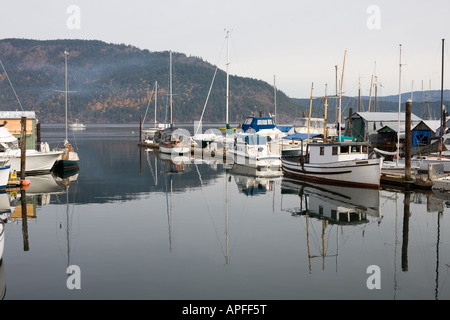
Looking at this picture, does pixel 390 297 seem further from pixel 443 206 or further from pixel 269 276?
pixel 443 206

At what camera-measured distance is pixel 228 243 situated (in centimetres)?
2247

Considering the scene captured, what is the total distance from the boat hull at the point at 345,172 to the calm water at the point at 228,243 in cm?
124

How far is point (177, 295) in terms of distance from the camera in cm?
1591

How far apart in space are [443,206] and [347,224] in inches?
331

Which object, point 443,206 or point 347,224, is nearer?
point 347,224

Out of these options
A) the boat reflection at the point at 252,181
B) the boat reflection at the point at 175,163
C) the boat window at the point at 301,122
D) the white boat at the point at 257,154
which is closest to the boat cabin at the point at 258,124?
the boat reflection at the point at 175,163

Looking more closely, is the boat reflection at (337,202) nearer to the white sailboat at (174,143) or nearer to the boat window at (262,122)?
the white sailboat at (174,143)

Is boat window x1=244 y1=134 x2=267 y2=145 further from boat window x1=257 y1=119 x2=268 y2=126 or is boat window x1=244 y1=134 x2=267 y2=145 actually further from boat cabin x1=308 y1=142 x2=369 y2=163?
boat window x1=257 y1=119 x2=268 y2=126

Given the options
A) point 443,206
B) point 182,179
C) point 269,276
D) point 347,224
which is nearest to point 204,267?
point 269,276

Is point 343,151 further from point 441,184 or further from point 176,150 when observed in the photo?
point 176,150

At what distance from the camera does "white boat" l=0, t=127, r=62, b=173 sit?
41.0 meters

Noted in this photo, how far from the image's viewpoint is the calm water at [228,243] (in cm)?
1662
